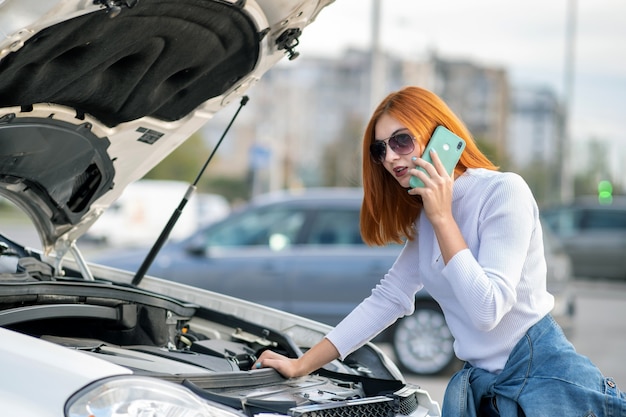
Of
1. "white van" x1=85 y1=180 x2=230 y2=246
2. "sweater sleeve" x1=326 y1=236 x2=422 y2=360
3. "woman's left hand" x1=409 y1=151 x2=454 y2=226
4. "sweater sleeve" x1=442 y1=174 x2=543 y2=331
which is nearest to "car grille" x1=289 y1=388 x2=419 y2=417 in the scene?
"sweater sleeve" x1=326 y1=236 x2=422 y2=360

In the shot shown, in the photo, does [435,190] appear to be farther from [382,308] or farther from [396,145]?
[382,308]

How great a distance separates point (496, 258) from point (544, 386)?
37 centimetres

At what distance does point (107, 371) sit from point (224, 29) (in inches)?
56.8

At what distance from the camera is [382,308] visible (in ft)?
11.0

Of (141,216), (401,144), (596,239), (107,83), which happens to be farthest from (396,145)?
(141,216)

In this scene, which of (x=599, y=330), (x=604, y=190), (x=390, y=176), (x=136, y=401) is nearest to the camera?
(x=136, y=401)

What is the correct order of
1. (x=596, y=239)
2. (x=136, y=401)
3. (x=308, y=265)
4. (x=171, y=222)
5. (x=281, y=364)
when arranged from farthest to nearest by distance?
(x=596, y=239) < (x=308, y=265) < (x=171, y=222) < (x=281, y=364) < (x=136, y=401)

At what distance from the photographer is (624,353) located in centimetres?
1063

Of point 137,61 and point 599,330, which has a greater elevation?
point 137,61

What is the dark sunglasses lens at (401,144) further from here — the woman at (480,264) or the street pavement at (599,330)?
the street pavement at (599,330)

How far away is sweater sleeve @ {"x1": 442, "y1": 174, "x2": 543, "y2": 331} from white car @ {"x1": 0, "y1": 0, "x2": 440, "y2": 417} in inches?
23.4

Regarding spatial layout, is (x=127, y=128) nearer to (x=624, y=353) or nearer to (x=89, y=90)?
(x=89, y=90)

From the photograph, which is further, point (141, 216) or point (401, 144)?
point (141, 216)

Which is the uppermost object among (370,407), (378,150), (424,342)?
(378,150)
